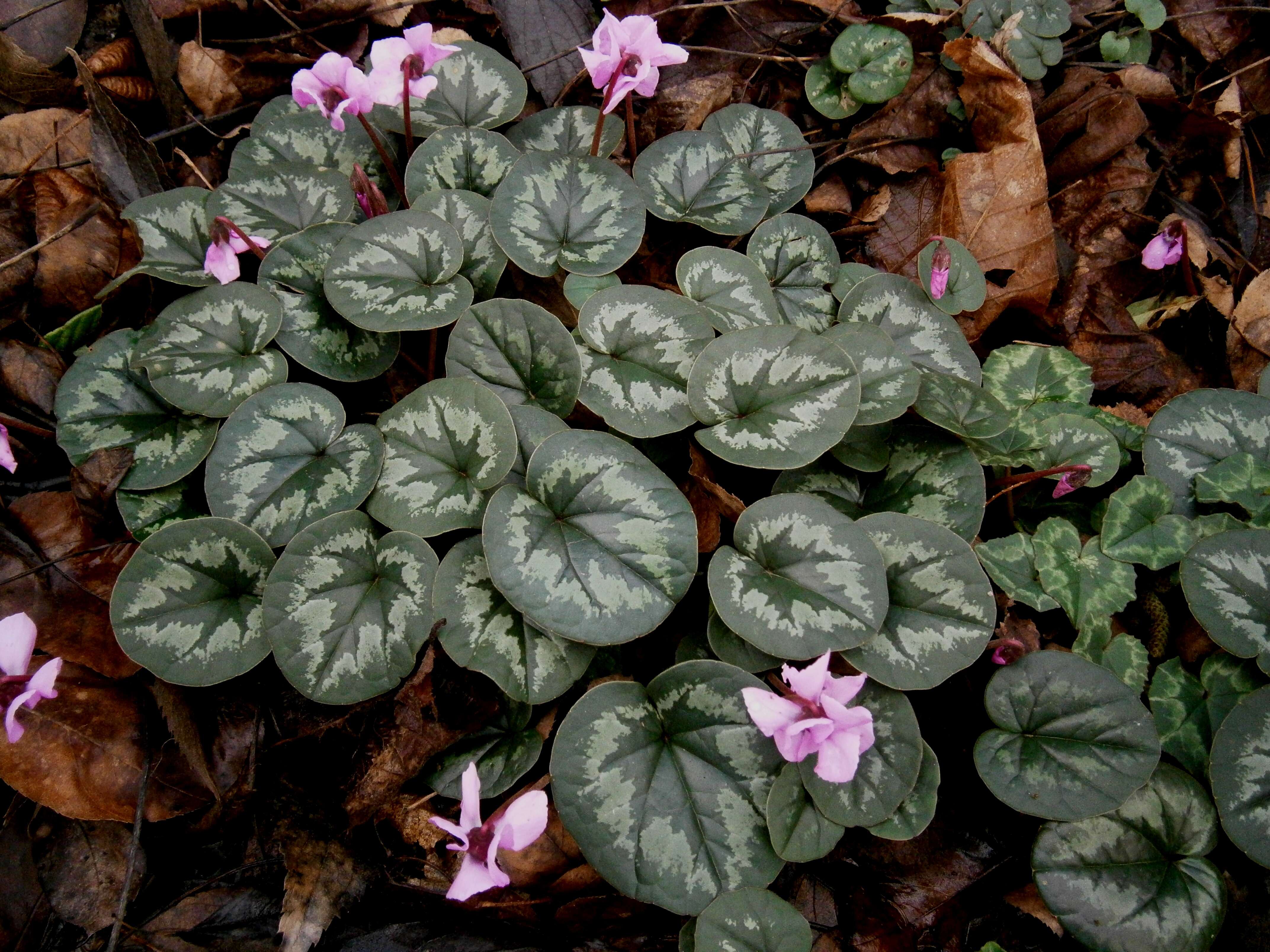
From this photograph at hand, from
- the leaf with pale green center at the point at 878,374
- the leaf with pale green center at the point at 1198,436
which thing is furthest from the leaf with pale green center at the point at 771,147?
the leaf with pale green center at the point at 1198,436

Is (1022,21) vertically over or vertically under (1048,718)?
over

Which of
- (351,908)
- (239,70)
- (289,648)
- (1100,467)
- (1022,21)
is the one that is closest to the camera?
(289,648)

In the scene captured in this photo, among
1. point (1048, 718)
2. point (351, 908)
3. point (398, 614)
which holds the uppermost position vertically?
point (398, 614)

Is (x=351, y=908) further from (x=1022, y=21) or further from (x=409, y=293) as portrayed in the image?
(x=1022, y=21)

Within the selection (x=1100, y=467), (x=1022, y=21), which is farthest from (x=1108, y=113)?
(x=1100, y=467)

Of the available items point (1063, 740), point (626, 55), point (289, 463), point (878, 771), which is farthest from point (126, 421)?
point (1063, 740)

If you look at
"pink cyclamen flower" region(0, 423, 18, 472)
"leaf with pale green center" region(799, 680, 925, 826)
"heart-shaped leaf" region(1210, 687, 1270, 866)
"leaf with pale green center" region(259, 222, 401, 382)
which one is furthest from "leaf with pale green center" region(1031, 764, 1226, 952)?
"pink cyclamen flower" region(0, 423, 18, 472)
